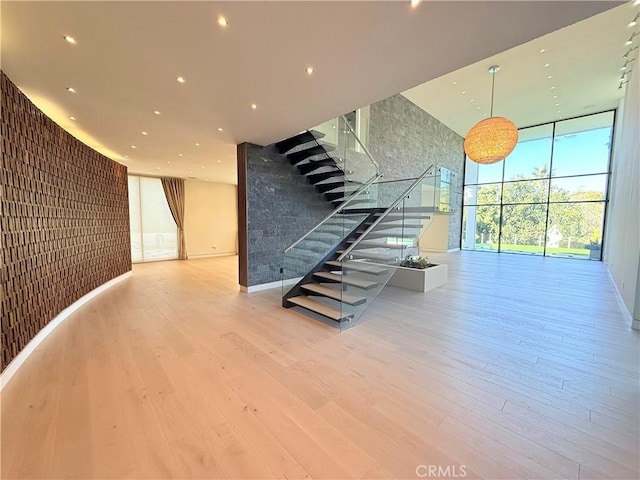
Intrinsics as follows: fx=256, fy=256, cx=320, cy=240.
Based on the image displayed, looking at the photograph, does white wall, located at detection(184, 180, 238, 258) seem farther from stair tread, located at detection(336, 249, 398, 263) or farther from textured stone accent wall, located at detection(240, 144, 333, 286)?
stair tread, located at detection(336, 249, 398, 263)

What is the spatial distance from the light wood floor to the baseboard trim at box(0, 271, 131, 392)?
80mm

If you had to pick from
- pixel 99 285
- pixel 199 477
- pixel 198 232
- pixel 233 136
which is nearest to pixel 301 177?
pixel 233 136

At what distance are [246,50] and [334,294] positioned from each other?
3.13m

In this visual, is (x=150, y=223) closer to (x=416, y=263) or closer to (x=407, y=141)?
(x=416, y=263)

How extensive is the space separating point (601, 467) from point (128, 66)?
16.0 ft

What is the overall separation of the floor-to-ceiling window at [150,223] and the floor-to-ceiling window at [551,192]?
43.7ft

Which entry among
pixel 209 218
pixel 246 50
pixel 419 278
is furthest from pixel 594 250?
pixel 209 218

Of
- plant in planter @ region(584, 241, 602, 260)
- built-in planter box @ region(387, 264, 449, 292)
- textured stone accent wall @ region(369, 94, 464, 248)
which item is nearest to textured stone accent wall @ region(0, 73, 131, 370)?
built-in planter box @ region(387, 264, 449, 292)

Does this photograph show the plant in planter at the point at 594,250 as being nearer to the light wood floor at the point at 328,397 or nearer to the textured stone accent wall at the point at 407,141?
the textured stone accent wall at the point at 407,141

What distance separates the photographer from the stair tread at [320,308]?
351 cm

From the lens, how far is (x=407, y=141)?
914 cm

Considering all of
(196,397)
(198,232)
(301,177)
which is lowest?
(196,397)

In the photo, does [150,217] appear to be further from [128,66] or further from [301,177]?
[128,66]

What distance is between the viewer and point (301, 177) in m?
6.10
